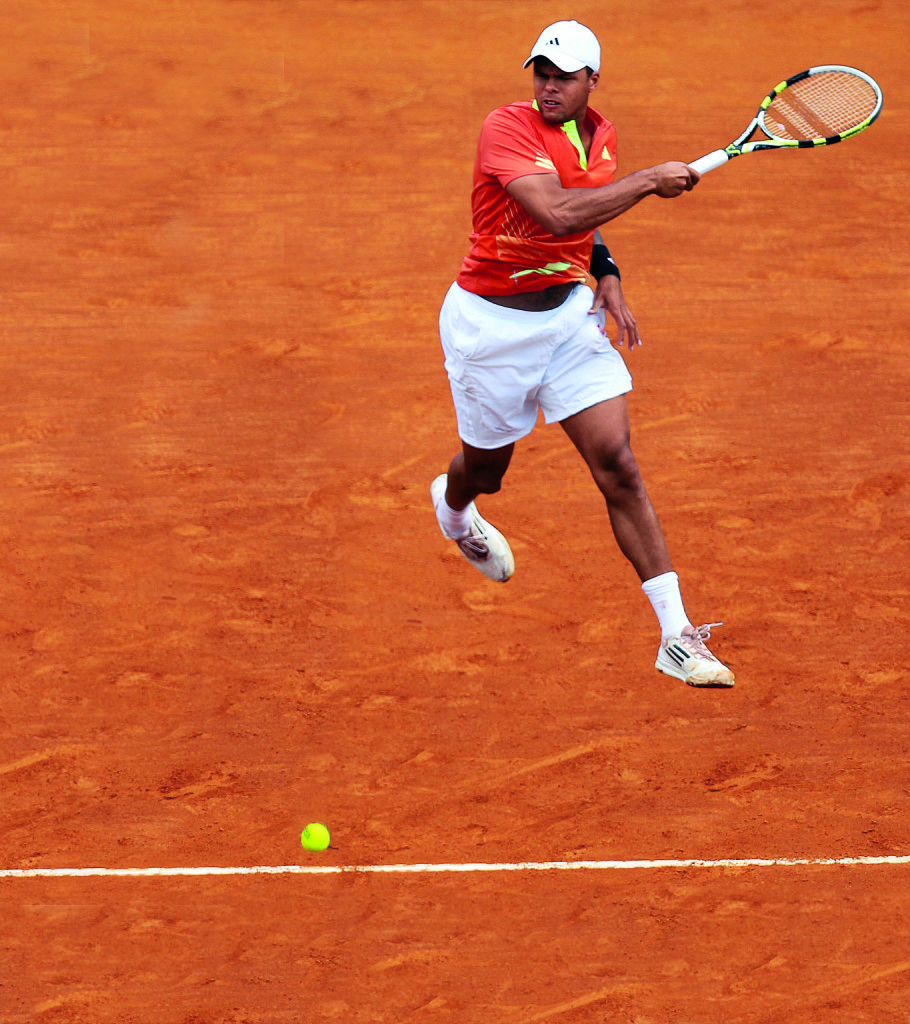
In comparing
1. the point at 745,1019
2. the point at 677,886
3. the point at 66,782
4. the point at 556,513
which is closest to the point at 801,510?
the point at 556,513

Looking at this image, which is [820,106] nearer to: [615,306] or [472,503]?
[615,306]

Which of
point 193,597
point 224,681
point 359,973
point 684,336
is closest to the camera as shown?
point 359,973

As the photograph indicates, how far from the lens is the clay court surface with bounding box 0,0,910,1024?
737 centimetres

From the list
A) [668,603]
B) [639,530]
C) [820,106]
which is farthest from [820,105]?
[668,603]

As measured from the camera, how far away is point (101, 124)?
1400 centimetres

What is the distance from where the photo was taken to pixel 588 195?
247 inches

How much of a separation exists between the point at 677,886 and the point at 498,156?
3.58 metres

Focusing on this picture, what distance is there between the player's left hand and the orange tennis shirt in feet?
0.35

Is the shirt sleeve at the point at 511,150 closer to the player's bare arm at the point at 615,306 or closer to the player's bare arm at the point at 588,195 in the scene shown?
the player's bare arm at the point at 588,195

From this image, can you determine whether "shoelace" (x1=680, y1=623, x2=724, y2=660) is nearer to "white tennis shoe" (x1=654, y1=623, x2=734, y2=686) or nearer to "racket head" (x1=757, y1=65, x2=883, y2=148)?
"white tennis shoe" (x1=654, y1=623, x2=734, y2=686)

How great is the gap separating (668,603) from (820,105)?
245 centimetres

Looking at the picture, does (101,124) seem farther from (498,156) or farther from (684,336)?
(498,156)

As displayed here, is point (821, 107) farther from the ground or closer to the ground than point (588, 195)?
farther from the ground

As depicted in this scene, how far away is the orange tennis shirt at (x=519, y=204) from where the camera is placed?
21.3 ft
